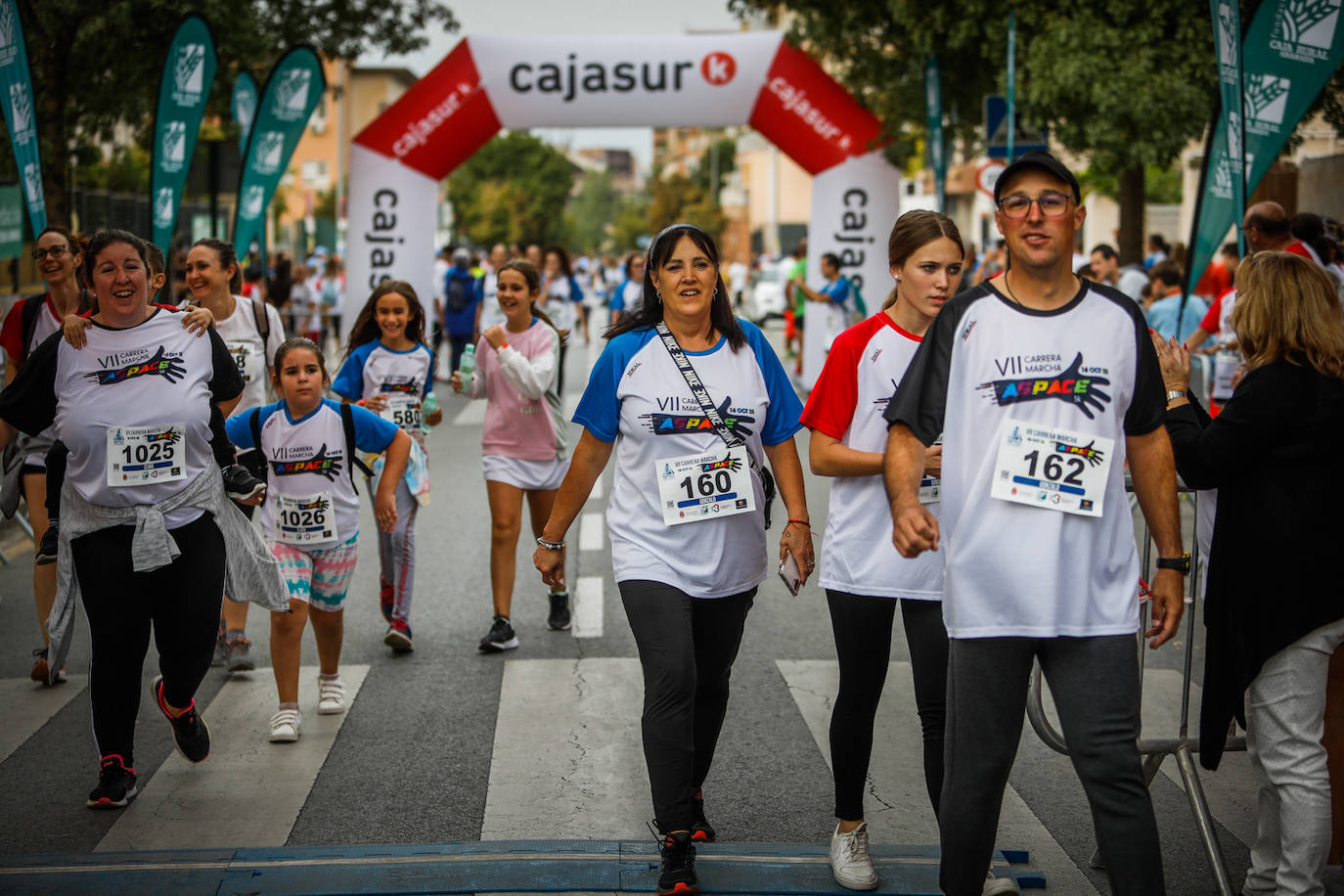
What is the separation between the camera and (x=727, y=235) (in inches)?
3957

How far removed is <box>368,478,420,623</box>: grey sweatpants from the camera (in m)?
7.33

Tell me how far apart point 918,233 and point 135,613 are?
9.62ft

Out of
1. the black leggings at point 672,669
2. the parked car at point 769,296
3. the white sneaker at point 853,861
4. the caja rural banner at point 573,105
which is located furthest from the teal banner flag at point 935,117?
the parked car at point 769,296

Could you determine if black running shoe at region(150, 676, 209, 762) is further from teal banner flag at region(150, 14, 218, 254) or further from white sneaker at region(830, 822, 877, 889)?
teal banner flag at region(150, 14, 218, 254)

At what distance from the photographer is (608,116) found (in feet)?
54.6

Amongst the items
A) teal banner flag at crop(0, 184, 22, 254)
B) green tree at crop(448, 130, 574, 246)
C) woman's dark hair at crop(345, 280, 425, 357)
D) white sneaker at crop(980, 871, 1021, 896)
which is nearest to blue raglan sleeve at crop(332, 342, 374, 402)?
woman's dark hair at crop(345, 280, 425, 357)

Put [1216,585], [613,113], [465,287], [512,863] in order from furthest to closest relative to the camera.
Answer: [465,287] → [613,113] → [512,863] → [1216,585]

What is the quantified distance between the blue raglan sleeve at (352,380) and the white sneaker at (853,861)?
408cm

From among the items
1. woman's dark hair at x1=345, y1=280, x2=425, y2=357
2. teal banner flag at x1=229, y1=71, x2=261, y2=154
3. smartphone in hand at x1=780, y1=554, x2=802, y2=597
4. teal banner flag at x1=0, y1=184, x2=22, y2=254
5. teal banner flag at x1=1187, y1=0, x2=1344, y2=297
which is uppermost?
teal banner flag at x1=229, y1=71, x2=261, y2=154

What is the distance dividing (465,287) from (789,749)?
15211 mm

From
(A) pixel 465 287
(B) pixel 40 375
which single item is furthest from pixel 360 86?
(B) pixel 40 375

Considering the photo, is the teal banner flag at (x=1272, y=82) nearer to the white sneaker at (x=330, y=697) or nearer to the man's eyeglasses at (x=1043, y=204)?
the man's eyeglasses at (x=1043, y=204)

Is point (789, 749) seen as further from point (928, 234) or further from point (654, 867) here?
point (928, 234)

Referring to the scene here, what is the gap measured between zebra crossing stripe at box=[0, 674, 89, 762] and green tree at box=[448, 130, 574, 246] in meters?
67.7
